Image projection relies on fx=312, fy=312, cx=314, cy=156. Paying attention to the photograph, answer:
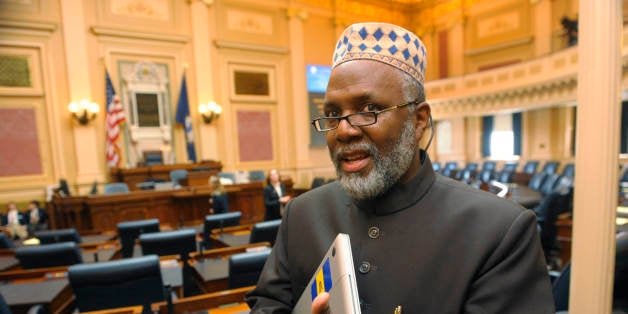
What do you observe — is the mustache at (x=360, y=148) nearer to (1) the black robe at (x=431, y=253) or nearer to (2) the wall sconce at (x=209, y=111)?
(1) the black robe at (x=431, y=253)

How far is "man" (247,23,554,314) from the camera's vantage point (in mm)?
761

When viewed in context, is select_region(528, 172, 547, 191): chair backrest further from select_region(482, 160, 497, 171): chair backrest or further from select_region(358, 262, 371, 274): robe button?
select_region(358, 262, 371, 274): robe button

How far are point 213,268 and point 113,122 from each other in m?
7.51

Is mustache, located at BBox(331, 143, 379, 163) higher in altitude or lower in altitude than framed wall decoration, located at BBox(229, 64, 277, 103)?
lower

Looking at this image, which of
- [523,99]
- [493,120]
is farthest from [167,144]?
[493,120]

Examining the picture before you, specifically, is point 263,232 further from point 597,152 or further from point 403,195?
point 597,152

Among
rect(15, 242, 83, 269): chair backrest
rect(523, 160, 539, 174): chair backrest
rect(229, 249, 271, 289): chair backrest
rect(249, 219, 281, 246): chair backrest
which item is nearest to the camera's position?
rect(229, 249, 271, 289): chair backrest

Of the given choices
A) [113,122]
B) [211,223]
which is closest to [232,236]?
[211,223]

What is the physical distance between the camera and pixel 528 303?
728mm

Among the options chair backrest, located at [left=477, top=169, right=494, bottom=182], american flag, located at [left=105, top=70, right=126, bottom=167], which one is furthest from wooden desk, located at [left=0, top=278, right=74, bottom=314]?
chair backrest, located at [left=477, top=169, right=494, bottom=182]

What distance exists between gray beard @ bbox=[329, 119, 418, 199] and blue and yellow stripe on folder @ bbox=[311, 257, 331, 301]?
0.29m

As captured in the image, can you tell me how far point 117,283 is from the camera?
6.83 feet

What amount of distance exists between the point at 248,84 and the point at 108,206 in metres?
6.21

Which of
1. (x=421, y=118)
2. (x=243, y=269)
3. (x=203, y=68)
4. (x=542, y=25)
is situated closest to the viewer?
(x=421, y=118)
